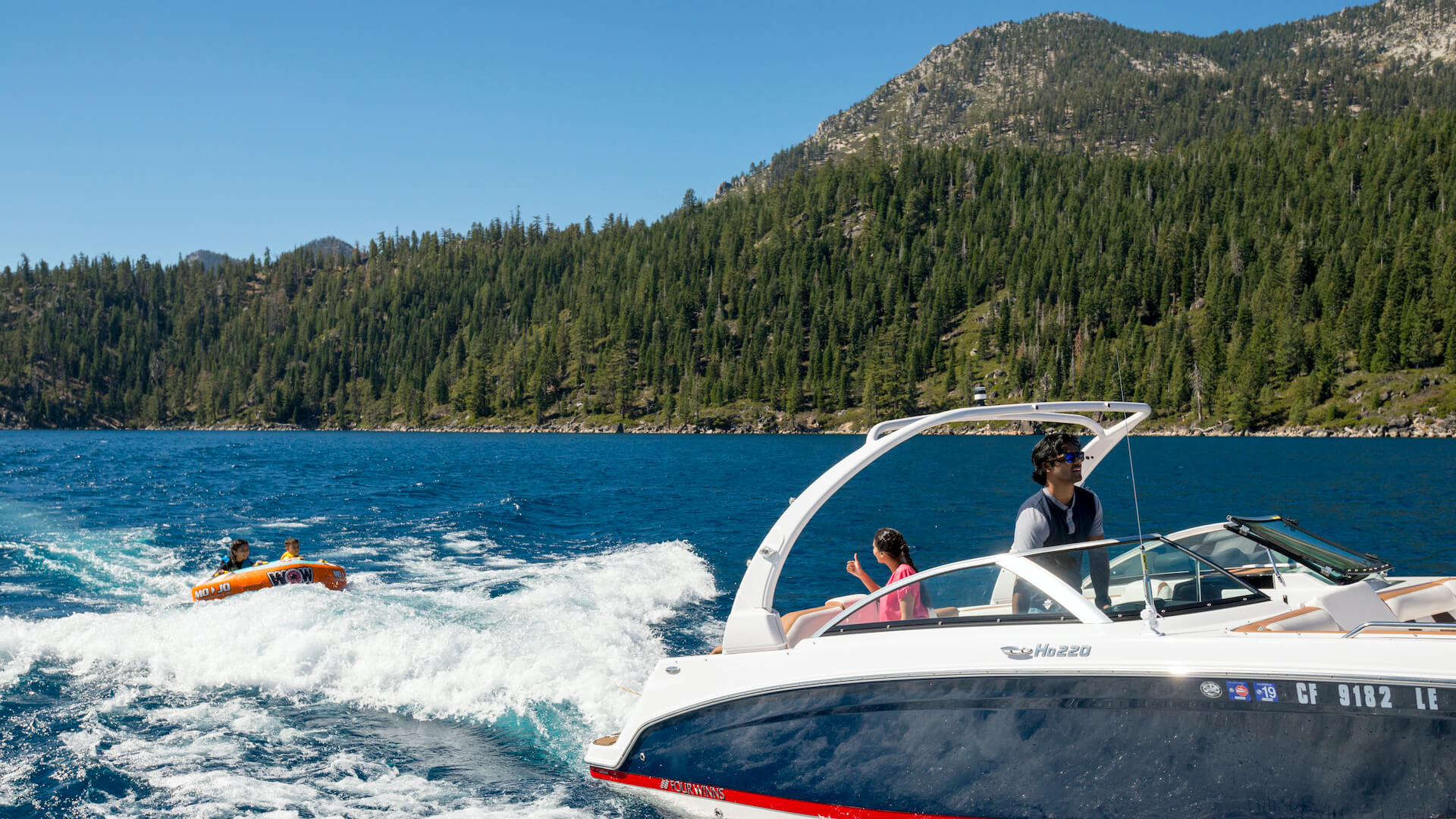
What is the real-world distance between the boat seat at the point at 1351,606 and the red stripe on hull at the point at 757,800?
2590 millimetres

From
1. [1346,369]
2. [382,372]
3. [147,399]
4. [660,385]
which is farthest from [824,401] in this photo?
[147,399]

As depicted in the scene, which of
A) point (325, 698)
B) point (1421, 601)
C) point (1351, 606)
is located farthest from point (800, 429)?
point (1351, 606)

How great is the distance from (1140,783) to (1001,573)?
4.71ft

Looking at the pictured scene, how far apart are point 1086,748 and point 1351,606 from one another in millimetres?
1964

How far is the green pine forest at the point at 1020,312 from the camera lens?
383ft

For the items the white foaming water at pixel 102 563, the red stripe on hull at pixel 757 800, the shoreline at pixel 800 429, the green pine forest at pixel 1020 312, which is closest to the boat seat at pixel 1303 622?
the red stripe on hull at pixel 757 800

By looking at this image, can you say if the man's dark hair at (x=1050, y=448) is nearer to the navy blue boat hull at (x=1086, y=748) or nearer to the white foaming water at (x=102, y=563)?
the navy blue boat hull at (x=1086, y=748)

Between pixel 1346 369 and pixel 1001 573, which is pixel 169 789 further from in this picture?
pixel 1346 369

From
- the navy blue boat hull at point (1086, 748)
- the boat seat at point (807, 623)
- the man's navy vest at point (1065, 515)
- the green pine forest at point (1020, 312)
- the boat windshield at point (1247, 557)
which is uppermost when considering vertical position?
the green pine forest at point (1020, 312)

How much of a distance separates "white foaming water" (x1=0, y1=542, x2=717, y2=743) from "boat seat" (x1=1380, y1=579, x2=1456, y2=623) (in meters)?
6.93

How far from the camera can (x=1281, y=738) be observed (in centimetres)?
479

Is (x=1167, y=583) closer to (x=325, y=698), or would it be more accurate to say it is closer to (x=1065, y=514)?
(x=1065, y=514)

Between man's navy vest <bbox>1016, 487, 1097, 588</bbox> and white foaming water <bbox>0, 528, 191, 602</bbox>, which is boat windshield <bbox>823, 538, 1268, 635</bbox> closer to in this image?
man's navy vest <bbox>1016, 487, 1097, 588</bbox>

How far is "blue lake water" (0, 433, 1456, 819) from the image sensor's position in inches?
298
